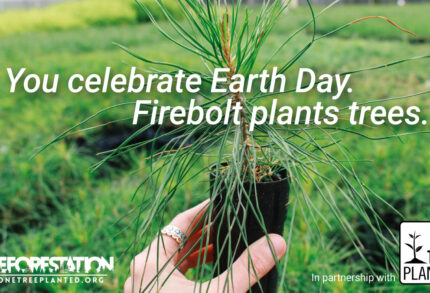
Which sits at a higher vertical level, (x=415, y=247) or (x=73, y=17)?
(x=73, y=17)

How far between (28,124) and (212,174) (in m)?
1.97

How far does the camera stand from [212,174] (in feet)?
1.84

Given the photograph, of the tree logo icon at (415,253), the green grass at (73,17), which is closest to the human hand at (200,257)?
the tree logo icon at (415,253)

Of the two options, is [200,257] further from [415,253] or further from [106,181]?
[106,181]

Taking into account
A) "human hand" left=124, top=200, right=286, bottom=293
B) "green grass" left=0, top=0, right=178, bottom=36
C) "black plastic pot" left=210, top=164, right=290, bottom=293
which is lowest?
"human hand" left=124, top=200, right=286, bottom=293

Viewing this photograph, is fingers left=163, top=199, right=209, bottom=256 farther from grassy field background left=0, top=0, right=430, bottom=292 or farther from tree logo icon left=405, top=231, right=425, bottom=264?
tree logo icon left=405, top=231, right=425, bottom=264

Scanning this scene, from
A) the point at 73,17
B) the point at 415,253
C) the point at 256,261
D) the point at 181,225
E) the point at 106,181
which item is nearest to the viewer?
the point at 256,261

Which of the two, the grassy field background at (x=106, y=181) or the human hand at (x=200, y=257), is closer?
the human hand at (x=200, y=257)

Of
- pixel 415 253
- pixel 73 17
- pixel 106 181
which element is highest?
pixel 73 17

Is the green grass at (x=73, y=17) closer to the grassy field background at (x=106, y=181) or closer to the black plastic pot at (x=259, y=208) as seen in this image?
the grassy field background at (x=106, y=181)

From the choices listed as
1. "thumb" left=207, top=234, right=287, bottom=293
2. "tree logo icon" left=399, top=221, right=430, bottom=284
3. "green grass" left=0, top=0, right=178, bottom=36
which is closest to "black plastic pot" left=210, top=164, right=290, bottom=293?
"thumb" left=207, top=234, right=287, bottom=293

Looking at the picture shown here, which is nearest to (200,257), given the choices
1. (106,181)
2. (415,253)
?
(415,253)

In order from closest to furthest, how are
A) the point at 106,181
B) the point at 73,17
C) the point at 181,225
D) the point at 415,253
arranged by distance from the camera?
the point at 181,225
the point at 415,253
the point at 106,181
the point at 73,17

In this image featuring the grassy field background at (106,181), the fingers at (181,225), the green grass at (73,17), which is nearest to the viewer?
the fingers at (181,225)
